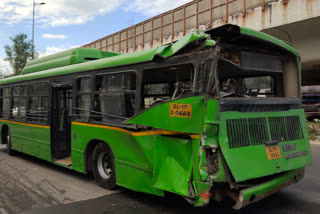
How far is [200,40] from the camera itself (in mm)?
3871

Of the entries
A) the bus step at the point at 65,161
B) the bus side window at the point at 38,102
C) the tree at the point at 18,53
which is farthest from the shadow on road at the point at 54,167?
the tree at the point at 18,53

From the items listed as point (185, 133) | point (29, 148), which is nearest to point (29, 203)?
point (185, 133)

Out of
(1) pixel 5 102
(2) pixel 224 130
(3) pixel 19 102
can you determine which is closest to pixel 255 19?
(3) pixel 19 102

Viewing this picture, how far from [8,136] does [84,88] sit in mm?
5116

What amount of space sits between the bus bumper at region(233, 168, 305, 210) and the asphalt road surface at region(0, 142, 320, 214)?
49 cm

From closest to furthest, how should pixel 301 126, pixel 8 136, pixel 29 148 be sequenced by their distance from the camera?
pixel 301 126
pixel 29 148
pixel 8 136

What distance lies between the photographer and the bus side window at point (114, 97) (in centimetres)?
499

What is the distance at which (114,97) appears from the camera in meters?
5.33

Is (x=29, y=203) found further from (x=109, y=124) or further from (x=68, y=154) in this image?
(x=68, y=154)

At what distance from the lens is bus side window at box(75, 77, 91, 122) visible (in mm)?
6008

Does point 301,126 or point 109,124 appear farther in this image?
point 109,124

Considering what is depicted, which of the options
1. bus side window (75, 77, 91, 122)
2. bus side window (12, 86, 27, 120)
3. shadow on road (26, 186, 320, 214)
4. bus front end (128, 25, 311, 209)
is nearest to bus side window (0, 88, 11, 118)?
bus side window (12, 86, 27, 120)

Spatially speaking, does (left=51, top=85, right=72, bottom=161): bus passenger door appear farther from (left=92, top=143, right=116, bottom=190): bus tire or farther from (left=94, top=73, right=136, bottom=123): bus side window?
(left=94, top=73, right=136, bottom=123): bus side window

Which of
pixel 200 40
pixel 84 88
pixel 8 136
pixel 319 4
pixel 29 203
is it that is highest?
pixel 319 4
